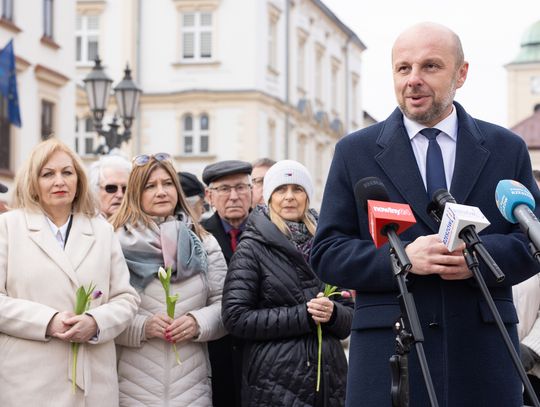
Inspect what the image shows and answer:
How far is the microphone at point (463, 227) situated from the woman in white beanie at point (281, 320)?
8.07ft

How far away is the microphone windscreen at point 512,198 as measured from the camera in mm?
3598

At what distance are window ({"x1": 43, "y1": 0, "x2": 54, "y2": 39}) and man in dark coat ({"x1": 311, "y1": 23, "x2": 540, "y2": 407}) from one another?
76.8 ft

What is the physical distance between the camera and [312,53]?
167ft

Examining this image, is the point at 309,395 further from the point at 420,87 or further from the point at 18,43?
the point at 18,43

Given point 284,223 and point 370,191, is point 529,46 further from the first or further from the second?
point 370,191

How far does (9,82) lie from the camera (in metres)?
20.7

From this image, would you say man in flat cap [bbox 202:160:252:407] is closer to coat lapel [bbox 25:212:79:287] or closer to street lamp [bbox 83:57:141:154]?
coat lapel [bbox 25:212:79:287]

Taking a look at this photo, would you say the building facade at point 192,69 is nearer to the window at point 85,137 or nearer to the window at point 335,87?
the window at point 85,137

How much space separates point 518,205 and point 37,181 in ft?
9.67

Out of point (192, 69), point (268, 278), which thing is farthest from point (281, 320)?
point (192, 69)

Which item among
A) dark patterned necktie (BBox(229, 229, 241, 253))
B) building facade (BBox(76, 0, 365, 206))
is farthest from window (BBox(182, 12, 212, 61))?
dark patterned necktie (BBox(229, 229, 241, 253))

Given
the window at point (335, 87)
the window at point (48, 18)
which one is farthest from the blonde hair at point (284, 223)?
the window at point (335, 87)

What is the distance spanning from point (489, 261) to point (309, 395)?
2815 mm

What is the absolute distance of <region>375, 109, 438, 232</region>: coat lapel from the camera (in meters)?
4.06
